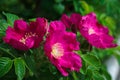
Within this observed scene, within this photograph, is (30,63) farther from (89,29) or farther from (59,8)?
(59,8)

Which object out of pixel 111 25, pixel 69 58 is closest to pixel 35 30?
pixel 69 58

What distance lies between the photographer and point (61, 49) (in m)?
1.67

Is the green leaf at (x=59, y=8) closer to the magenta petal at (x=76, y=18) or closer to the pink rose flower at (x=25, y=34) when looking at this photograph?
the magenta petal at (x=76, y=18)

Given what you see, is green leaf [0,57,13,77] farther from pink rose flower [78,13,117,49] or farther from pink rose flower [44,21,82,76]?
pink rose flower [78,13,117,49]

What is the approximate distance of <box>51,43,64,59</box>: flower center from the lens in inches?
63.7

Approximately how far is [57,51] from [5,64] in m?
0.23

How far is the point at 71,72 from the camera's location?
5.52 feet

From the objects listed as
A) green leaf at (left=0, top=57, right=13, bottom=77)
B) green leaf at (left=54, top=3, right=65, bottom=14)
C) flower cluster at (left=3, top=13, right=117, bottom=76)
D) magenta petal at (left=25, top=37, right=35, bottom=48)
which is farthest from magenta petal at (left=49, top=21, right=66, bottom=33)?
green leaf at (left=54, top=3, right=65, bottom=14)

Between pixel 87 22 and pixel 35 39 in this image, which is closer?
pixel 35 39

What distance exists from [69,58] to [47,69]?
0.13 meters

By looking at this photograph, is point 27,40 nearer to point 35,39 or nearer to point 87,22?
point 35,39

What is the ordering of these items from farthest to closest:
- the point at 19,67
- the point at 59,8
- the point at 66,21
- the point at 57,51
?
the point at 59,8 < the point at 66,21 < the point at 57,51 < the point at 19,67

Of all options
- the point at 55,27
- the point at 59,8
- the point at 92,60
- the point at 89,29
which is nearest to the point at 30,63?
the point at 55,27

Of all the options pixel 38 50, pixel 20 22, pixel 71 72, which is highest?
pixel 20 22
